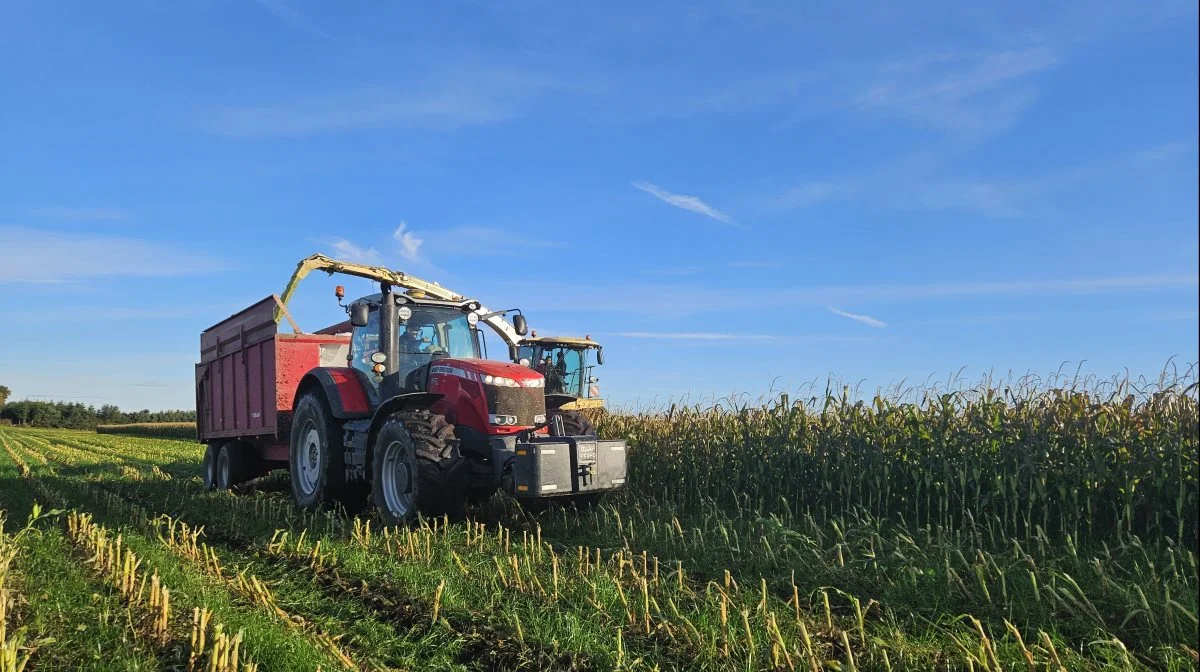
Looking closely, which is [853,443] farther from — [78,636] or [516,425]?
[78,636]

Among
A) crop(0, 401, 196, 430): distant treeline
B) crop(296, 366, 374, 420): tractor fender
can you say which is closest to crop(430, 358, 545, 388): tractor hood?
crop(296, 366, 374, 420): tractor fender

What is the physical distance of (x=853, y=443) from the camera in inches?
321

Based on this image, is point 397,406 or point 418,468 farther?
point 397,406

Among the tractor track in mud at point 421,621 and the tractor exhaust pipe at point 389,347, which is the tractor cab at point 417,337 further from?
the tractor track in mud at point 421,621

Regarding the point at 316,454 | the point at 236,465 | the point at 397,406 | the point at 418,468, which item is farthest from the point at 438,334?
the point at 236,465

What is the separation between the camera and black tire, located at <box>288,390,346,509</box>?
8.30 m

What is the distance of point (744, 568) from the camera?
5969 mm

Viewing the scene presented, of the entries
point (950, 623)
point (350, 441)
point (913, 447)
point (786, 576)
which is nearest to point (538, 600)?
point (786, 576)

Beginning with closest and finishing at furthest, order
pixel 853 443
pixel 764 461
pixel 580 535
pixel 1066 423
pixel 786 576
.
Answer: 1. pixel 786 576
2. pixel 1066 423
3. pixel 580 535
4. pixel 853 443
5. pixel 764 461

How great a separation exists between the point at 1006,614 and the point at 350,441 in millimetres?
6174

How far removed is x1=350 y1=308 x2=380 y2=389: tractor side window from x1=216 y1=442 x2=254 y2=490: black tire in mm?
3592

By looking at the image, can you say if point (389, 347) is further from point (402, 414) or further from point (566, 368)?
point (566, 368)

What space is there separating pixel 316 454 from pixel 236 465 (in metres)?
2.82

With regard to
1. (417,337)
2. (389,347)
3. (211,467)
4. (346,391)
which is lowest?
(211,467)
